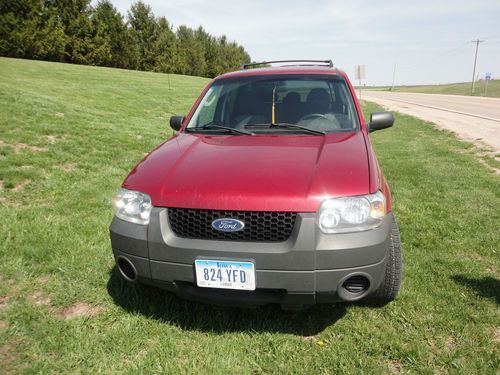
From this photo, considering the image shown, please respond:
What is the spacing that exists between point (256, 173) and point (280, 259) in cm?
53

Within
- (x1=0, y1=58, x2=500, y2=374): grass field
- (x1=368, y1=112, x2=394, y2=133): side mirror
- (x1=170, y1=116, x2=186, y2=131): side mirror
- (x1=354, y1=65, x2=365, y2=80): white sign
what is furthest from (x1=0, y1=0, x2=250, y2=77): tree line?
(x1=368, y1=112, x2=394, y2=133): side mirror

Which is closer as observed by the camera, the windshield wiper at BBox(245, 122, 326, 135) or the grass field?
the grass field

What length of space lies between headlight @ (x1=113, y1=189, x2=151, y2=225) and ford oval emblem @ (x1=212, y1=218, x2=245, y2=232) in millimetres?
454

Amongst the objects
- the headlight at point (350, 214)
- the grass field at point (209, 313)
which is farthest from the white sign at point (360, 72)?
the headlight at point (350, 214)

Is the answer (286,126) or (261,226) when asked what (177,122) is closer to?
(286,126)

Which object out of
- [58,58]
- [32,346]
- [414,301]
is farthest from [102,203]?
[58,58]

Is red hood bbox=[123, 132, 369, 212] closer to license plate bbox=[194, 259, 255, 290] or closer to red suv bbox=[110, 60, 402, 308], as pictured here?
red suv bbox=[110, 60, 402, 308]

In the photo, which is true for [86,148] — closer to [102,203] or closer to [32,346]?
[102,203]

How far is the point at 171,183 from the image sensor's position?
2.26 meters

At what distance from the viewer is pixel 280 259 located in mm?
1990

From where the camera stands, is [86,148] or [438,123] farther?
[438,123]

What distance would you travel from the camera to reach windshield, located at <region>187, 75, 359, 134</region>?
10.4 feet

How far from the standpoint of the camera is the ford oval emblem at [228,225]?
205cm

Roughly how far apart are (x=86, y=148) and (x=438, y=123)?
43.2 feet
